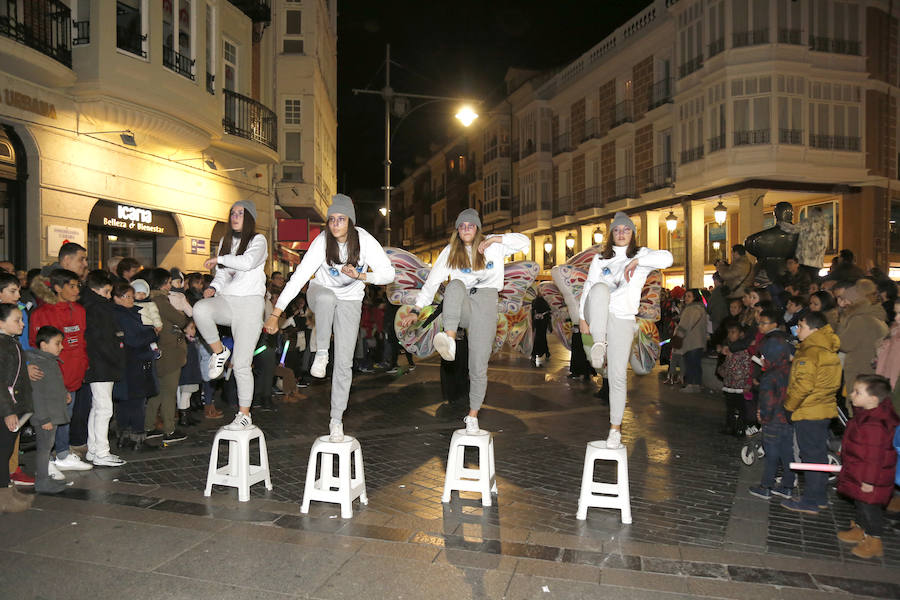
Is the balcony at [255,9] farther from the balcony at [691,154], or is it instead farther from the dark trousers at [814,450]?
the dark trousers at [814,450]

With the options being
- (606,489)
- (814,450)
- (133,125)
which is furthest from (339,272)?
(133,125)

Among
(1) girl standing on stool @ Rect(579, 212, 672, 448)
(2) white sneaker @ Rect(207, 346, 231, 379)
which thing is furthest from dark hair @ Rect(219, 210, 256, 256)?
(1) girl standing on stool @ Rect(579, 212, 672, 448)

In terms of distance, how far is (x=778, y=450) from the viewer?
19.7 ft

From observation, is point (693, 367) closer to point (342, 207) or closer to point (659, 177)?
point (342, 207)

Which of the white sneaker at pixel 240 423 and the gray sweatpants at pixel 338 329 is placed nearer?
the gray sweatpants at pixel 338 329

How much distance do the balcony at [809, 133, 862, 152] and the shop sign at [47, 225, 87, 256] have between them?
24.5 m

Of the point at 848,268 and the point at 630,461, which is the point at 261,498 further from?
the point at 848,268

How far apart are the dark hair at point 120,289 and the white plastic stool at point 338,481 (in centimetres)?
326

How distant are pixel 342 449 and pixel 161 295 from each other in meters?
3.99

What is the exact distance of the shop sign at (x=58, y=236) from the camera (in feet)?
40.0

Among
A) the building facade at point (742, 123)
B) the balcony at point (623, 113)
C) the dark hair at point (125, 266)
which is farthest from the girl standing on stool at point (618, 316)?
the balcony at point (623, 113)

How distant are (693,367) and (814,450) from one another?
690 centimetres

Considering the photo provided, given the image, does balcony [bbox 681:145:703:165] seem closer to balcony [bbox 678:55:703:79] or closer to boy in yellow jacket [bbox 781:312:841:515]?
balcony [bbox 678:55:703:79]

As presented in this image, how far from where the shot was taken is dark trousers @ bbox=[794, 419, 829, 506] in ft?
18.6
